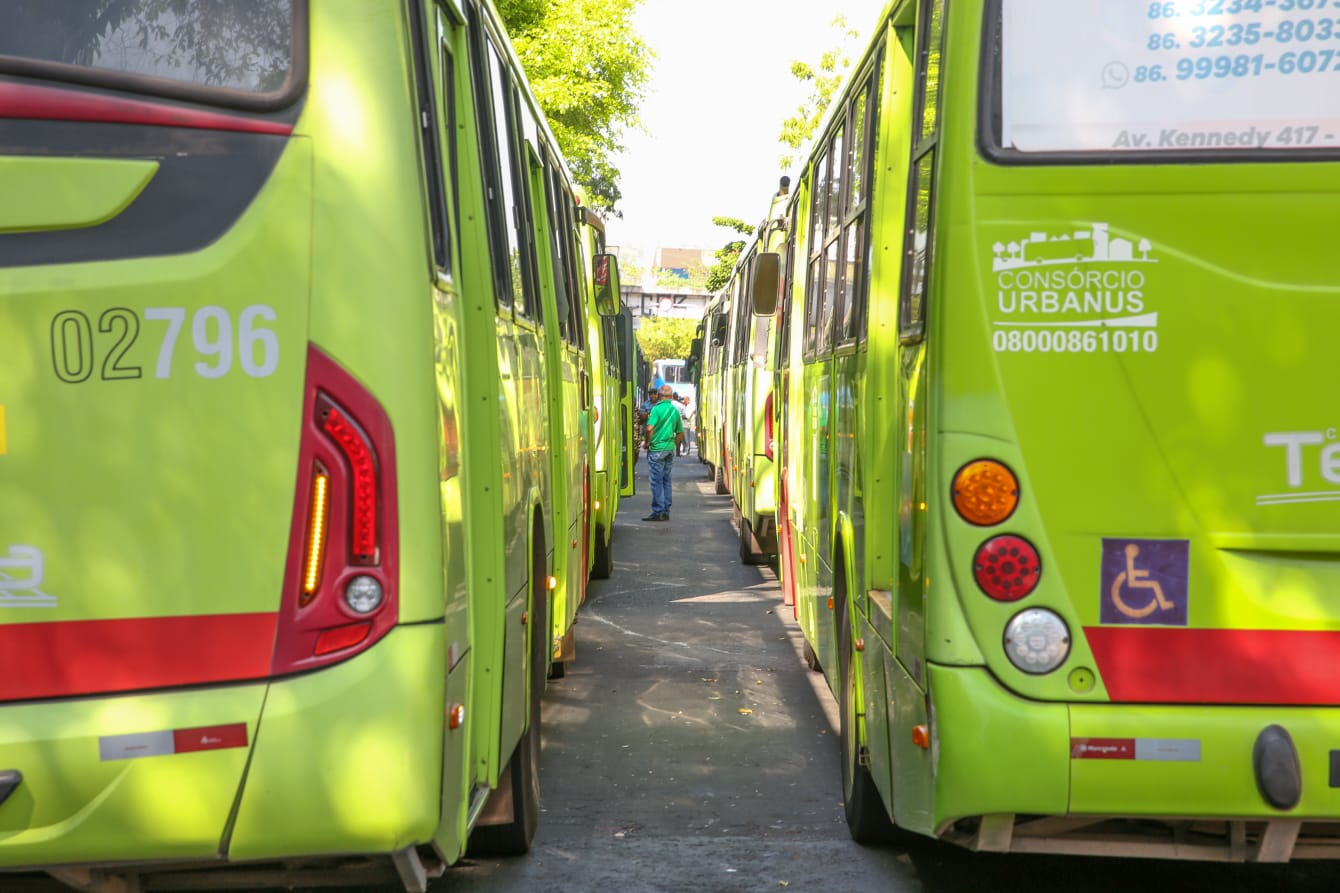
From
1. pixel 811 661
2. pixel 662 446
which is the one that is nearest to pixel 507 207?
pixel 811 661

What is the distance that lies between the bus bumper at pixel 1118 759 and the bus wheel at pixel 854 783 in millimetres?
1610

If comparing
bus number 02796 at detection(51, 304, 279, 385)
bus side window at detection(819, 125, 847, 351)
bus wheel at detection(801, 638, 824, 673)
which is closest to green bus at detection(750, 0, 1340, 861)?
bus number 02796 at detection(51, 304, 279, 385)

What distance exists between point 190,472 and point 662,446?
59.6 feet

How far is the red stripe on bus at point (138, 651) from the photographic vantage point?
3.51m

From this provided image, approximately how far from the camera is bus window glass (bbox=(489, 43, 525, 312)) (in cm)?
581

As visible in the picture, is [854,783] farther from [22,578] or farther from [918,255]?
[22,578]

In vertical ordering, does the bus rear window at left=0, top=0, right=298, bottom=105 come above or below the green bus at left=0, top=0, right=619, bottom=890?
above

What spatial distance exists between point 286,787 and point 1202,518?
2.44m

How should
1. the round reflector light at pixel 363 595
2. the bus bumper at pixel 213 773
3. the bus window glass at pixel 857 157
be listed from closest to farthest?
the bus bumper at pixel 213 773 → the round reflector light at pixel 363 595 → the bus window glass at pixel 857 157

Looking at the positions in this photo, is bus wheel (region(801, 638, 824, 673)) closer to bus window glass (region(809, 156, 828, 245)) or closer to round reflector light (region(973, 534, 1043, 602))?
bus window glass (region(809, 156, 828, 245))

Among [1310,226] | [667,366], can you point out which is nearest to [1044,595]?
[1310,226]

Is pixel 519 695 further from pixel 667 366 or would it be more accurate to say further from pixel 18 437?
pixel 667 366

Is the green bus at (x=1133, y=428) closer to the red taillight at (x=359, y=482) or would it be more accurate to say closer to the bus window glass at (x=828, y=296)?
the red taillight at (x=359, y=482)

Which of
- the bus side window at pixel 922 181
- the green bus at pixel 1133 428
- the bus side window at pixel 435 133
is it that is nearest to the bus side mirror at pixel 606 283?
the bus side window at pixel 922 181
